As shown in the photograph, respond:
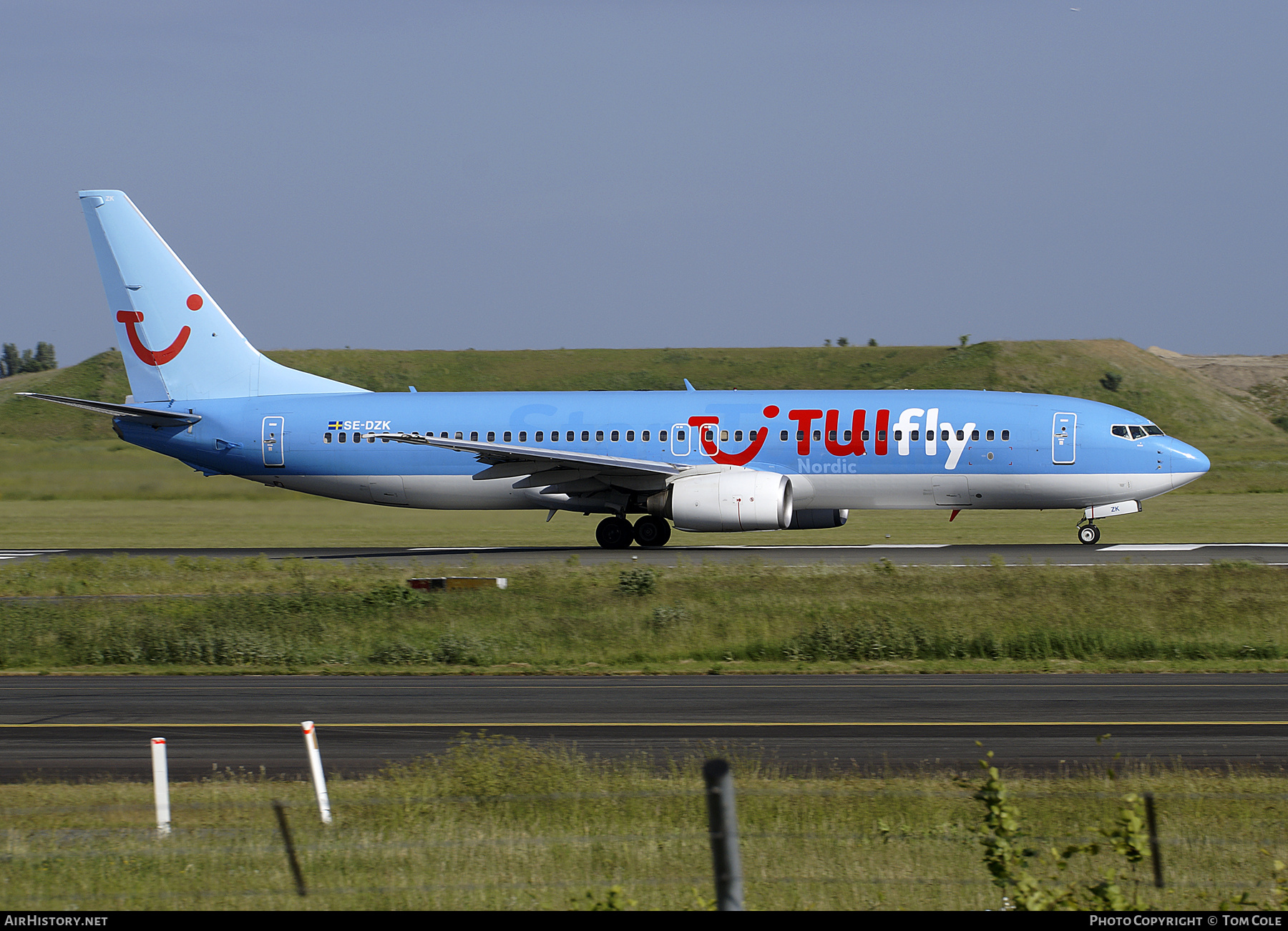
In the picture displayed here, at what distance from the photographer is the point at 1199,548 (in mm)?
36281

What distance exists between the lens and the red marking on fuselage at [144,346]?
41312 millimetres

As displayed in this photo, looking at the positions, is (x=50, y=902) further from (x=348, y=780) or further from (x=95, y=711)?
(x=95, y=711)

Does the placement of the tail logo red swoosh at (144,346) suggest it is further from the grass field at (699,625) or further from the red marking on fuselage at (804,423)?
the red marking on fuselage at (804,423)

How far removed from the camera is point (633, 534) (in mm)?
38781

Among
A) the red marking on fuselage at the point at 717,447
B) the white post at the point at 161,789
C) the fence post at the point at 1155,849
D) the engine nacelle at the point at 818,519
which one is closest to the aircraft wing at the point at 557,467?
the red marking on fuselage at the point at 717,447

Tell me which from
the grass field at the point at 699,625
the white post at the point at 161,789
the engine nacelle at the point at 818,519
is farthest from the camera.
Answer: the engine nacelle at the point at 818,519

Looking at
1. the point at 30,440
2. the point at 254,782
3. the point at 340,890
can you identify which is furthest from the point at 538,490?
the point at 30,440

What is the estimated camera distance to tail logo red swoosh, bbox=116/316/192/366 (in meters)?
41.3

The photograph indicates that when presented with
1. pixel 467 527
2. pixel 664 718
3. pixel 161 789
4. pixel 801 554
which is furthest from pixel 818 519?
pixel 161 789

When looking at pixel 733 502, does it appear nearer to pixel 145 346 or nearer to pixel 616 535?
pixel 616 535

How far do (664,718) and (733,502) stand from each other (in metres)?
18.4

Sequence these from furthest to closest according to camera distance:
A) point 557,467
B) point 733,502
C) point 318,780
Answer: point 557,467, point 733,502, point 318,780

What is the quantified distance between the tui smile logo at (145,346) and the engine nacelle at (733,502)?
17.0 m

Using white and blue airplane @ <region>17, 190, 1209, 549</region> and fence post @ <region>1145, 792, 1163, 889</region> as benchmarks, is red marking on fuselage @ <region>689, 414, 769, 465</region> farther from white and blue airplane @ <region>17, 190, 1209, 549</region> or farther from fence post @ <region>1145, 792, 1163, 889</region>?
fence post @ <region>1145, 792, 1163, 889</region>
